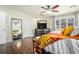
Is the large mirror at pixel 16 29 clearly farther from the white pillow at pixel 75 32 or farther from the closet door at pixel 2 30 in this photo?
the white pillow at pixel 75 32

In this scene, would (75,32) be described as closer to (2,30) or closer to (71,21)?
(71,21)

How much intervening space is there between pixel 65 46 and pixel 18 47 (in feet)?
2.81

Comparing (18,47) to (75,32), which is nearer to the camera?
(75,32)

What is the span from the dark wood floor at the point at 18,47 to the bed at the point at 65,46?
40 cm

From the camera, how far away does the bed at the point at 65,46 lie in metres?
1.42

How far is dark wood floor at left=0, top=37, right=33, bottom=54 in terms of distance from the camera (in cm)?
184

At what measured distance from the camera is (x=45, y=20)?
177 centimetres

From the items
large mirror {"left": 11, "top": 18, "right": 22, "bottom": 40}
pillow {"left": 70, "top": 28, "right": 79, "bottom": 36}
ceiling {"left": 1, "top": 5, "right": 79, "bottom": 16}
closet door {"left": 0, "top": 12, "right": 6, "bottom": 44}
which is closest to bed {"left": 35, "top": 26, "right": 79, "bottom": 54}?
pillow {"left": 70, "top": 28, "right": 79, "bottom": 36}

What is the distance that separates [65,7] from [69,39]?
18.7 inches

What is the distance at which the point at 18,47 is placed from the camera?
6.51 feet

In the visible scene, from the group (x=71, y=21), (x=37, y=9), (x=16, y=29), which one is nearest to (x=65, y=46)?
(x=71, y=21)

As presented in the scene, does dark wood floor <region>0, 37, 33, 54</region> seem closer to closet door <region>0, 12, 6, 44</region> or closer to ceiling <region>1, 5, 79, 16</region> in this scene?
closet door <region>0, 12, 6, 44</region>
